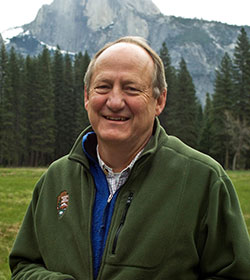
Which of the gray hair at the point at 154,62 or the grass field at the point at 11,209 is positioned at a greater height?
the gray hair at the point at 154,62

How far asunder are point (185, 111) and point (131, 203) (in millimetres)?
45022

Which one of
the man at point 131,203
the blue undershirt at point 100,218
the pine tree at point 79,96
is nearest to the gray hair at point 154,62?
the man at point 131,203

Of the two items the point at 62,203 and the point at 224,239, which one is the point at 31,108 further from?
the point at 224,239

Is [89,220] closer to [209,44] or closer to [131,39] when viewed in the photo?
[131,39]

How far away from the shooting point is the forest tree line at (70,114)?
4281cm

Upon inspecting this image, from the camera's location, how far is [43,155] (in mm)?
48500

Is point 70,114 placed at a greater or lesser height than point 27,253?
lesser

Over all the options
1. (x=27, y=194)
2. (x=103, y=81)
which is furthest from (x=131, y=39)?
(x=27, y=194)

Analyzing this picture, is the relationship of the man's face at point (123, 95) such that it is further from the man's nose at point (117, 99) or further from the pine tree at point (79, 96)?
the pine tree at point (79, 96)

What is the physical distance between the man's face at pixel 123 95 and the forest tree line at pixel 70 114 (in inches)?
1547

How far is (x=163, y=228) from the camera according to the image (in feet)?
7.01

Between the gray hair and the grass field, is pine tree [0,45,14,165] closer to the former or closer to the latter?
the grass field

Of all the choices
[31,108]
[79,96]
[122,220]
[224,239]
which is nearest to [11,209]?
[122,220]

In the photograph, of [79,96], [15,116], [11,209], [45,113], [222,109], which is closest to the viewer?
[11,209]
